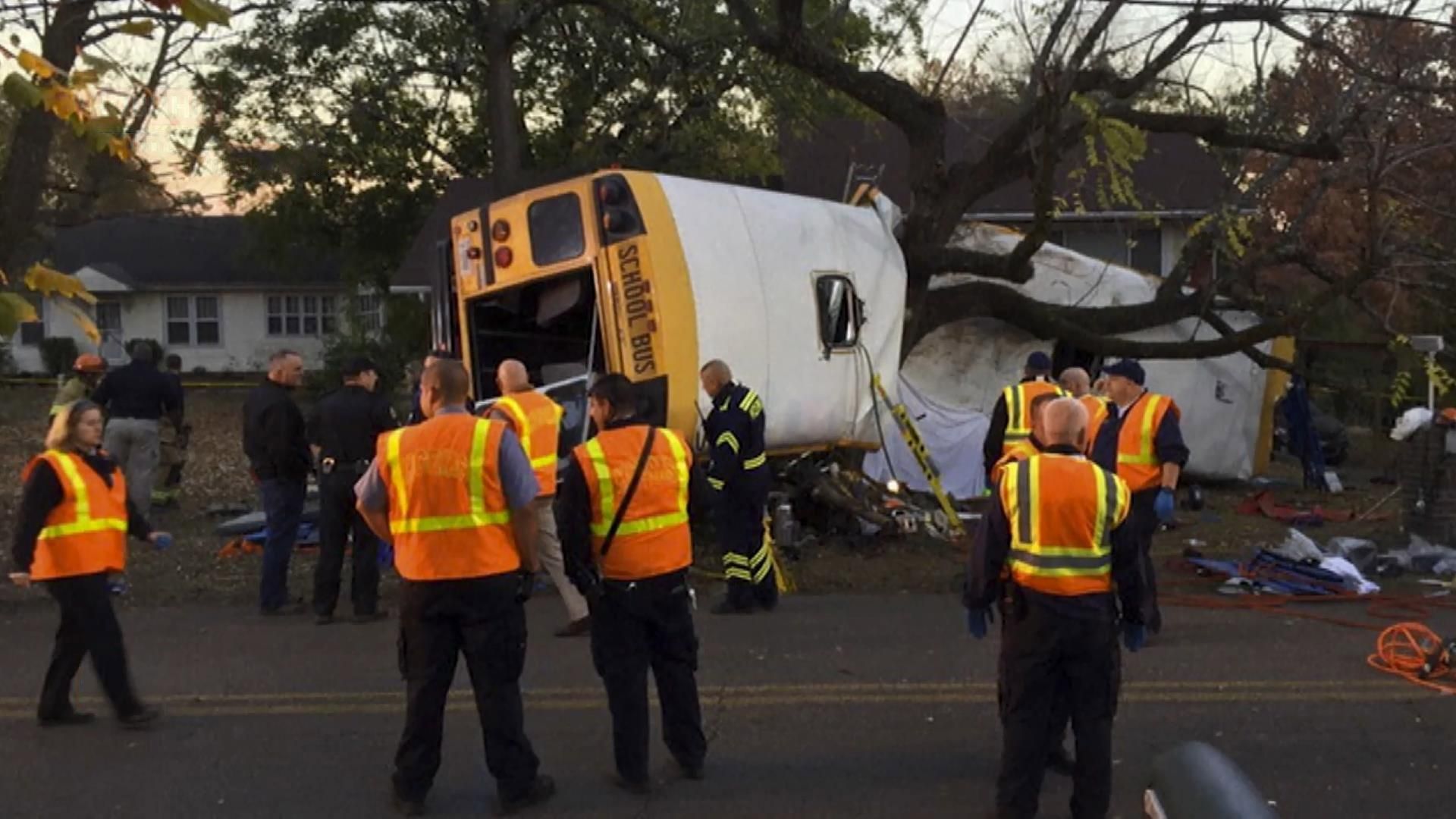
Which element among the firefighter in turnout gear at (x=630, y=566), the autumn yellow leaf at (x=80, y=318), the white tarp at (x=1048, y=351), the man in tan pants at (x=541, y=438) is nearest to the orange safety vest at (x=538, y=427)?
the man in tan pants at (x=541, y=438)

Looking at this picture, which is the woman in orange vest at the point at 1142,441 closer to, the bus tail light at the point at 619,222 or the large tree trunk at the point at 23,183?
the bus tail light at the point at 619,222

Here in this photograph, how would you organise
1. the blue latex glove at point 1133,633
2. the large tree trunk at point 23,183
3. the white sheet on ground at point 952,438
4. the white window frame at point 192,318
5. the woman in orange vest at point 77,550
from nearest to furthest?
the blue latex glove at point 1133,633 → the woman in orange vest at point 77,550 → the large tree trunk at point 23,183 → the white sheet on ground at point 952,438 → the white window frame at point 192,318

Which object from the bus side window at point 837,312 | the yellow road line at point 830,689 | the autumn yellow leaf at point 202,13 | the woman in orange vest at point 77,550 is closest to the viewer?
the autumn yellow leaf at point 202,13

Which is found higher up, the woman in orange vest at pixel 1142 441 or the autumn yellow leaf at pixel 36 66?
the autumn yellow leaf at pixel 36 66

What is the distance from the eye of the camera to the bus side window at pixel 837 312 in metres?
11.6

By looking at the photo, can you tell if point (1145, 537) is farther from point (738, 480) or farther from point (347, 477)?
point (347, 477)

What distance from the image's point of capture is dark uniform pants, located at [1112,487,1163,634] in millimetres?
5414

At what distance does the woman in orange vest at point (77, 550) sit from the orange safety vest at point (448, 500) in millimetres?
2072

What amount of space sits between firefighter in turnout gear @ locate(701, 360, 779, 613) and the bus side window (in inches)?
88.8

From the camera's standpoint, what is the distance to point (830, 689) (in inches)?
296

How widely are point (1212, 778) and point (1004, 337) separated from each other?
45.8ft

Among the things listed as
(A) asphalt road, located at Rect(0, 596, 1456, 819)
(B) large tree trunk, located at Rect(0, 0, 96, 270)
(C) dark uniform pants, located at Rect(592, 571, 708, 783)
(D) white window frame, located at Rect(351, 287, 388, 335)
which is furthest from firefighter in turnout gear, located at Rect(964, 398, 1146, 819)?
(D) white window frame, located at Rect(351, 287, 388, 335)

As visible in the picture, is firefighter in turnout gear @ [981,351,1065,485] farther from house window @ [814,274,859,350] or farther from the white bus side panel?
house window @ [814,274,859,350]

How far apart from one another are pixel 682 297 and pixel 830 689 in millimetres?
3746
